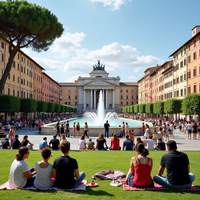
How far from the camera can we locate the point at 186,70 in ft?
128

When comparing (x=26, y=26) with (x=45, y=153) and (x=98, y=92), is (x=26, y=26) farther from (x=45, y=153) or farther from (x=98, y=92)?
(x=98, y=92)

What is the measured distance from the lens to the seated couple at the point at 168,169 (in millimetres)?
4750

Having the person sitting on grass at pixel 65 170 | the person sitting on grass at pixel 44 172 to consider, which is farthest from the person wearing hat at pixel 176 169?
the person sitting on grass at pixel 44 172

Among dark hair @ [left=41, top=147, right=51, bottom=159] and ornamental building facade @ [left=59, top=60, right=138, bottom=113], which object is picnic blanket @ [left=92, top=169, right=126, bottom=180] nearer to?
dark hair @ [left=41, top=147, right=51, bottom=159]

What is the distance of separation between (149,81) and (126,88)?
3004 centimetres

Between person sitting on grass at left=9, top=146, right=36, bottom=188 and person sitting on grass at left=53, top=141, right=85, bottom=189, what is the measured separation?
0.67m

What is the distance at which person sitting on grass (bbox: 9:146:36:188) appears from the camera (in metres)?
4.88

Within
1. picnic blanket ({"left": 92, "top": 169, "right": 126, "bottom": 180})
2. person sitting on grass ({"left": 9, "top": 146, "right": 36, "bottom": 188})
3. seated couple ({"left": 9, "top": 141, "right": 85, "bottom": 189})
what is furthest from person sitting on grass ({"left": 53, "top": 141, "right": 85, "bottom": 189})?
picnic blanket ({"left": 92, "top": 169, "right": 126, "bottom": 180})

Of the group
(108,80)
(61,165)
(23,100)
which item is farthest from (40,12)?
(108,80)

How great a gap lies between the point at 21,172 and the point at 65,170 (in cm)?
108

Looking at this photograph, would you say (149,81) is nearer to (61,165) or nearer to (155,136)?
(155,136)

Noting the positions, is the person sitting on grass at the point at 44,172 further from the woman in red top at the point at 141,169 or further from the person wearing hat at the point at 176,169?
the person wearing hat at the point at 176,169

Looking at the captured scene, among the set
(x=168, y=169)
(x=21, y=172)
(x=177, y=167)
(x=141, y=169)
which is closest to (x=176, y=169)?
(x=177, y=167)

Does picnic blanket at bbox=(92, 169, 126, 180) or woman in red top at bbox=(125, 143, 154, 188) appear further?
picnic blanket at bbox=(92, 169, 126, 180)
